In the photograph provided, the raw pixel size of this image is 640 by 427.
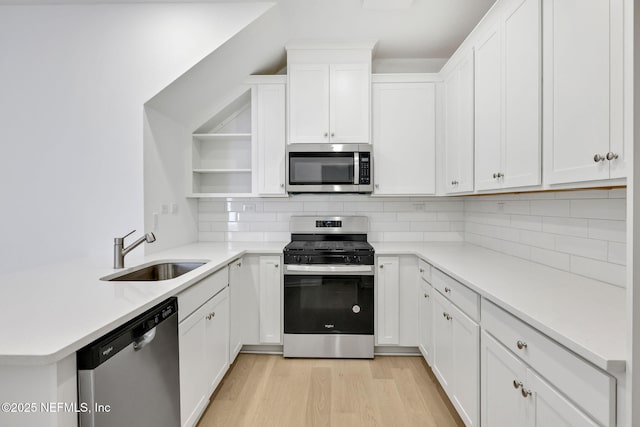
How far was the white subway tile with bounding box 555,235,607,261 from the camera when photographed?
1564 millimetres

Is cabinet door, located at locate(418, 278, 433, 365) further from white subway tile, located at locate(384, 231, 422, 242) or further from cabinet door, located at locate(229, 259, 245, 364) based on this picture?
cabinet door, located at locate(229, 259, 245, 364)

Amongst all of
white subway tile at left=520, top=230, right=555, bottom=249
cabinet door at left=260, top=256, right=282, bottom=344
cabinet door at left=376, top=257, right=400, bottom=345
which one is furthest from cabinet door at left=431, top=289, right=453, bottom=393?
cabinet door at left=260, top=256, right=282, bottom=344

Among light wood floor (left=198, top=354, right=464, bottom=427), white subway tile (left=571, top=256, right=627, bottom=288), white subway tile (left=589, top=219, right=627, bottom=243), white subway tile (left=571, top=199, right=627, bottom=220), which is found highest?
white subway tile (left=571, top=199, right=627, bottom=220)

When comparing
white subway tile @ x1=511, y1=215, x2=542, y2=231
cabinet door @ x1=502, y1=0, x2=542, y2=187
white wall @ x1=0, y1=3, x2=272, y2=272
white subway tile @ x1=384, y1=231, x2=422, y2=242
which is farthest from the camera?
white subway tile @ x1=384, y1=231, x2=422, y2=242

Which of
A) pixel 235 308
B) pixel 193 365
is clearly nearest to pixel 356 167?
pixel 235 308

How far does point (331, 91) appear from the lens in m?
2.89

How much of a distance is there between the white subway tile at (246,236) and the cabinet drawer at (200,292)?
94 cm

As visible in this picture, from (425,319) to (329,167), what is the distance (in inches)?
56.5

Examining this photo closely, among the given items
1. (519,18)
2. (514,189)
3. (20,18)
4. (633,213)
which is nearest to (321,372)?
(514,189)

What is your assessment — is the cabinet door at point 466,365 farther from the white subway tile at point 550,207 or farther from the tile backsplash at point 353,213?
the tile backsplash at point 353,213

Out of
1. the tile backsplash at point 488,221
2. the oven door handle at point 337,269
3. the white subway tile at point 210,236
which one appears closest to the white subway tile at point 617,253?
the tile backsplash at point 488,221

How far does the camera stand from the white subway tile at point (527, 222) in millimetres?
2072

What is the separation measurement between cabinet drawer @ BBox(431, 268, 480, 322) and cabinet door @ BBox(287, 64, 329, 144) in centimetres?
147

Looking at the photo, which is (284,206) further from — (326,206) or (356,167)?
(356,167)
